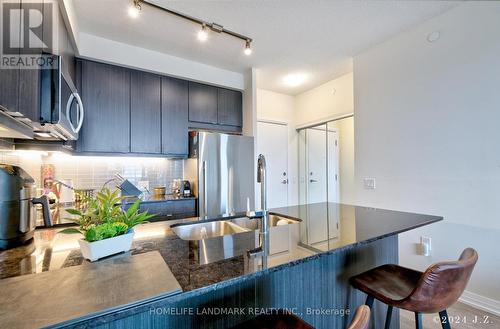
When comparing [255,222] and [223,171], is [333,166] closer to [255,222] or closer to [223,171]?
[223,171]

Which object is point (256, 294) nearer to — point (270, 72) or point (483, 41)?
point (483, 41)

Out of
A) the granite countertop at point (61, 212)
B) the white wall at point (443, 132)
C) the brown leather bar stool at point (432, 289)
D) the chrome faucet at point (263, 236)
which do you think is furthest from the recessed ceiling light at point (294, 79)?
the brown leather bar stool at point (432, 289)

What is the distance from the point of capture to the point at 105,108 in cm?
257

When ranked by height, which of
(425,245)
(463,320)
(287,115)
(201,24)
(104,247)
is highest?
(201,24)

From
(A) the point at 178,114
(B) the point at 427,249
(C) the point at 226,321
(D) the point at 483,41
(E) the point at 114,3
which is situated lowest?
(B) the point at 427,249

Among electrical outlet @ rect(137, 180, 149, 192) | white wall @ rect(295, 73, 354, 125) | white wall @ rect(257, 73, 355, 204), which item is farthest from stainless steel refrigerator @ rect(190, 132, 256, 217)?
white wall @ rect(295, 73, 354, 125)

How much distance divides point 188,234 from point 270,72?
9.27ft

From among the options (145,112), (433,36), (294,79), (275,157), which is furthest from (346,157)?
(145,112)

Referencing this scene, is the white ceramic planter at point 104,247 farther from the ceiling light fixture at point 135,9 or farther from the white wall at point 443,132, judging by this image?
the white wall at point 443,132

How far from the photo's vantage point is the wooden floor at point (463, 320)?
174 centimetres

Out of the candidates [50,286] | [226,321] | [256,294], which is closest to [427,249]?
[256,294]

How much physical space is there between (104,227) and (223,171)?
2.13 m

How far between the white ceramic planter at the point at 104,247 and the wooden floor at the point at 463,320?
2106 millimetres

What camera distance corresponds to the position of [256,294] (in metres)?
1.05
